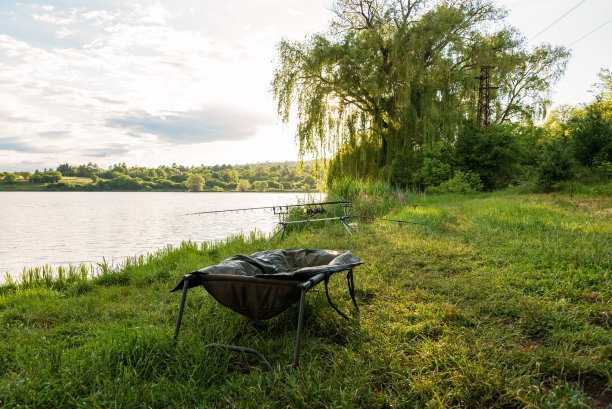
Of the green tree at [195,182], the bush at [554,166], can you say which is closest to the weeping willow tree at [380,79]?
the bush at [554,166]

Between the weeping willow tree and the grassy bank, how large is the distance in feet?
32.7

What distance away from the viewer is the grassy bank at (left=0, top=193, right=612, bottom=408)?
1.73 m

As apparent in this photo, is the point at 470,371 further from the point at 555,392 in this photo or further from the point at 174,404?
the point at 174,404

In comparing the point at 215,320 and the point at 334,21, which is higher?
the point at 334,21

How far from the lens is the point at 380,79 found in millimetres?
Answer: 14008

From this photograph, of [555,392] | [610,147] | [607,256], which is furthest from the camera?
[610,147]

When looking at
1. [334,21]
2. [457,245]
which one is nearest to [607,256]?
[457,245]

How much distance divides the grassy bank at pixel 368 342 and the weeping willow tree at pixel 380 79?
32.7 feet

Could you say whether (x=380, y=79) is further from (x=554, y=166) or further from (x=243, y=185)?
(x=243, y=185)

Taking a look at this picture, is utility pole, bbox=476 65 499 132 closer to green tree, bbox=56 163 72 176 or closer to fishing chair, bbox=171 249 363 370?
fishing chair, bbox=171 249 363 370

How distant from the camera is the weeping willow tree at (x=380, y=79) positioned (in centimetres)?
1337

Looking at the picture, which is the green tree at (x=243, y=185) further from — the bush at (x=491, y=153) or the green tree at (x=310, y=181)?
the bush at (x=491, y=153)

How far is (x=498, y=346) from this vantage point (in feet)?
6.95

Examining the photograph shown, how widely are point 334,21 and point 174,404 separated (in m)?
17.3
